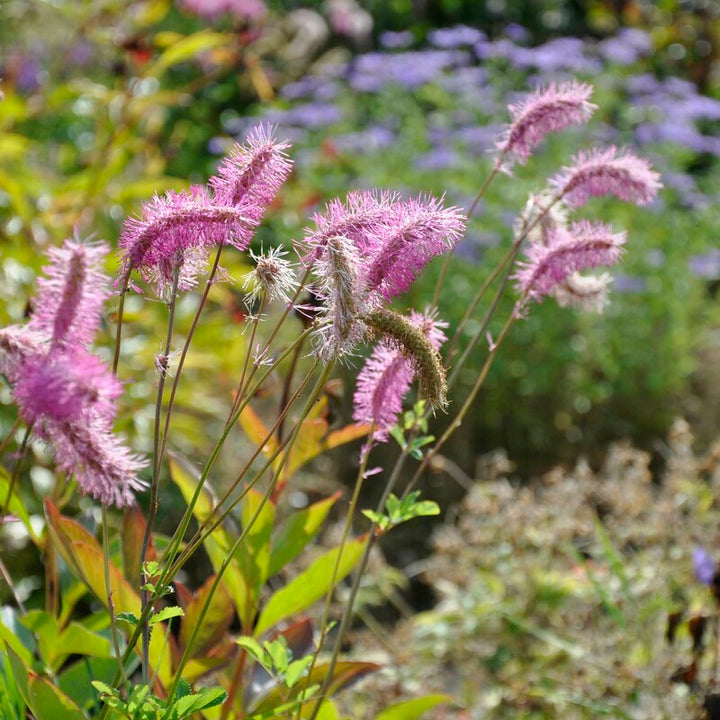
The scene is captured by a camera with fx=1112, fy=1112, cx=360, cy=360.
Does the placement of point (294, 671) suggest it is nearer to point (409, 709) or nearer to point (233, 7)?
point (409, 709)

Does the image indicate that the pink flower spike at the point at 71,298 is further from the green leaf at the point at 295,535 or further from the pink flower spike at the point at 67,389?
the green leaf at the point at 295,535

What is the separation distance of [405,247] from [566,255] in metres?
0.35

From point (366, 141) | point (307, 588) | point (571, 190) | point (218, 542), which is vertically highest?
point (571, 190)

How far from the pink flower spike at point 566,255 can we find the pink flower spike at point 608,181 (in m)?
0.05

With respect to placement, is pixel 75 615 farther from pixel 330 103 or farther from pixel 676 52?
pixel 676 52

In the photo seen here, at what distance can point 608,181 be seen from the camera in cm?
139

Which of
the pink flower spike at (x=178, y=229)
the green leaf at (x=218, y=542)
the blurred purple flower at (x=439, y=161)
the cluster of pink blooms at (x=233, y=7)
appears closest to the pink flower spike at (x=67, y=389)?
the pink flower spike at (x=178, y=229)

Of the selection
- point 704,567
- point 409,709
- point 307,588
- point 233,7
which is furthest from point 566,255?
point 233,7

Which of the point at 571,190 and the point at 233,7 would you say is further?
the point at 233,7

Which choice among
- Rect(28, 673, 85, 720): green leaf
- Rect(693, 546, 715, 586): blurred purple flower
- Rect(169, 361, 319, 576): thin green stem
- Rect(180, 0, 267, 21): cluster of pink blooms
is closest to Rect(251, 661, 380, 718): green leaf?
Rect(28, 673, 85, 720): green leaf

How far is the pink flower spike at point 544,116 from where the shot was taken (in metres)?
1.37

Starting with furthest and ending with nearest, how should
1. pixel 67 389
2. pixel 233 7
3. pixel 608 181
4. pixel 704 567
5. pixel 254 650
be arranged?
1. pixel 233 7
2. pixel 704 567
3. pixel 608 181
4. pixel 254 650
5. pixel 67 389

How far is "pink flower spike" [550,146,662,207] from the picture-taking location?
1374mm

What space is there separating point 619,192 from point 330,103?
209 inches
